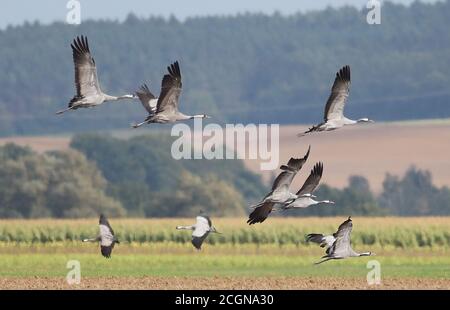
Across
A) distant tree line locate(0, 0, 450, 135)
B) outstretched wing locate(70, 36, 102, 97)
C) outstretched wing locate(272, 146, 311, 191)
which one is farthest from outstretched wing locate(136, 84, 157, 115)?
distant tree line locate(0, 0, 450, 135)

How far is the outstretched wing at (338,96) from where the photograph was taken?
25.2 m

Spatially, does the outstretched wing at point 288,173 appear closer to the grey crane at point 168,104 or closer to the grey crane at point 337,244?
the grey crane at point 337,244

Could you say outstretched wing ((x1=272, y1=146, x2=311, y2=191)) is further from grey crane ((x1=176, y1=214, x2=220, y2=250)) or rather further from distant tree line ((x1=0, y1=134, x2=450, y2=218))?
distant tree line ((x1=0, y1=134, x2=450, y2=218))

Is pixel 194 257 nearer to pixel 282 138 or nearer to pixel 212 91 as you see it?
pixel 282 138

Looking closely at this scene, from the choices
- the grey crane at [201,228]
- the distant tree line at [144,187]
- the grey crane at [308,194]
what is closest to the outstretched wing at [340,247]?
the grey crane at [308,194]

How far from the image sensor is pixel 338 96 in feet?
82.8

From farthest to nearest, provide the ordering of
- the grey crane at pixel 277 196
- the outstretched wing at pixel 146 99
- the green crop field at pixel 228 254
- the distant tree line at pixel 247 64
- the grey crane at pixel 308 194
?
the distant tree line at pixel 247 64 < the green crop field at pixel 228 254 < the outstretched wing at pixel 146 99 < the grey crane at pixel 308 194 < the grey crane at pixel 277 196

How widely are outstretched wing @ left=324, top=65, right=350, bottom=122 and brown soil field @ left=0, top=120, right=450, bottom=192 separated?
67065 millimetres

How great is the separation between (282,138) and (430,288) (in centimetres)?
7338

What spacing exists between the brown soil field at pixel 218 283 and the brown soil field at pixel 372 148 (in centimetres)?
6263

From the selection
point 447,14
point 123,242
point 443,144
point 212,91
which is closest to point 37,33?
point 212,91

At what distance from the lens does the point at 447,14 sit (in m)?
132

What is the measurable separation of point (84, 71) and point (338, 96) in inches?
170

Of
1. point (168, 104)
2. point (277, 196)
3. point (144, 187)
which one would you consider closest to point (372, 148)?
point (144, 187)
